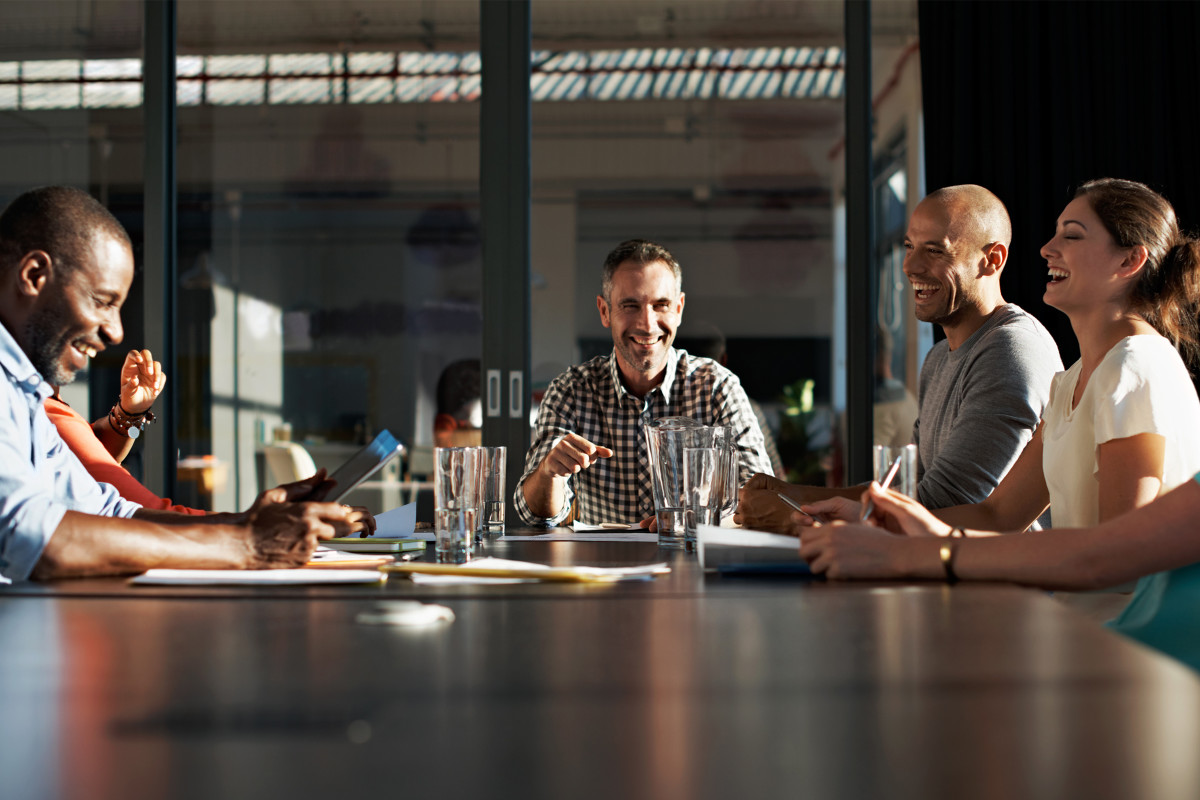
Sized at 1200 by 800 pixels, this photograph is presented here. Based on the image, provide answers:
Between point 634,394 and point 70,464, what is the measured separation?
164 centimetres

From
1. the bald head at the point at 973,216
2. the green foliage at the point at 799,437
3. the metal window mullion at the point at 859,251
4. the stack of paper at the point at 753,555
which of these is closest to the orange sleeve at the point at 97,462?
the stack of paper at the point at 753,555

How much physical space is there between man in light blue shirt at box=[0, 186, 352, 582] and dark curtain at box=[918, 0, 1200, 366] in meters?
2.95

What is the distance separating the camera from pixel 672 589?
1.32 meters

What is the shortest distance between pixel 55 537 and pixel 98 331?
497mm

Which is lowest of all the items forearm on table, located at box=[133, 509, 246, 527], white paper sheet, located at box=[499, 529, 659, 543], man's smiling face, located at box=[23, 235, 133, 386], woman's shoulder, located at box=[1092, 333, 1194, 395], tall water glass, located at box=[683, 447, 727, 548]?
white paper sheet, located at box=[499, 529, 659, 543]

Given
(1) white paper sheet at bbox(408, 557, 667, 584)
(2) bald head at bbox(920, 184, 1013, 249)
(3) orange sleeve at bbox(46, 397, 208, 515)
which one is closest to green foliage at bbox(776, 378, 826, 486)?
(2) bald head at bbox(920, 184, 1013, 249)

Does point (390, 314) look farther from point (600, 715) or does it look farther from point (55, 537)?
point (600, 715)

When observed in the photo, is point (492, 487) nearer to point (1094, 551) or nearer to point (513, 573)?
point (513, 573)

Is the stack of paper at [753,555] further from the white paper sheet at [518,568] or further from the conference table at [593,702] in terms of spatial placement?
the conference table at [593,702]

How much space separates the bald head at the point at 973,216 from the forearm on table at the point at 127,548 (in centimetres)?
215

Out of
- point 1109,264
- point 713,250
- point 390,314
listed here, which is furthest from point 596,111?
point 1109,264

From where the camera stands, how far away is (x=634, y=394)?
10.1 ft

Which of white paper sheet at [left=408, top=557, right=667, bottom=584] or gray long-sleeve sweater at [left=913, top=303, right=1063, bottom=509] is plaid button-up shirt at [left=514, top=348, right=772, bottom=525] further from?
white paper sheet at [left=408, top=557, right=667, bottom=584]

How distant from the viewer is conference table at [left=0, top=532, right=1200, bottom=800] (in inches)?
23.4
